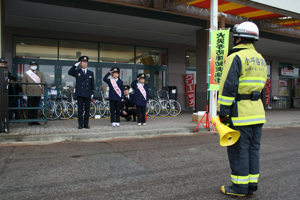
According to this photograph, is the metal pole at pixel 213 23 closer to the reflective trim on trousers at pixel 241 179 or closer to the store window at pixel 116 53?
the reflective trim on trousers at pixel 241 179

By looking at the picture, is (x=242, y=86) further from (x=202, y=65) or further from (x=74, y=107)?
(x=202, y=65)

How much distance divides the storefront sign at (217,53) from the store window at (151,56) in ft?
23.6

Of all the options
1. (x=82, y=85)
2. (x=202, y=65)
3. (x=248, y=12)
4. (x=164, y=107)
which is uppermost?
(x=248, y=12)

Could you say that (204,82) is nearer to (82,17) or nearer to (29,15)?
(82,17)

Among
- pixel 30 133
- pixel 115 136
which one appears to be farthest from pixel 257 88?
pixel 30 133

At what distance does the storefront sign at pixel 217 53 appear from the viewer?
331 inches

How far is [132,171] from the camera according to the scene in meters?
Answer: 4.40

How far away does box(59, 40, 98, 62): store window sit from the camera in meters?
13.2

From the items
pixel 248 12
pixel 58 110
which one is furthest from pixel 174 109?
pixel 248 12

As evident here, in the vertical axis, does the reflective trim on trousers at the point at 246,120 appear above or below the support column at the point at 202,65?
below

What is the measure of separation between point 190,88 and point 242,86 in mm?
12761

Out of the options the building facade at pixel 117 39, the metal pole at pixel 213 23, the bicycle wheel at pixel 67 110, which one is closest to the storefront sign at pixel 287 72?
the building facade at pixel 117 39

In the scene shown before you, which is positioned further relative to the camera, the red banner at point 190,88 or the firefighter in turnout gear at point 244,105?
the red banner at point 190,88

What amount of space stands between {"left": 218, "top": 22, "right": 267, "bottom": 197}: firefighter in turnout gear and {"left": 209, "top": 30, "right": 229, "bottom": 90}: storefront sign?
17.3 feet
